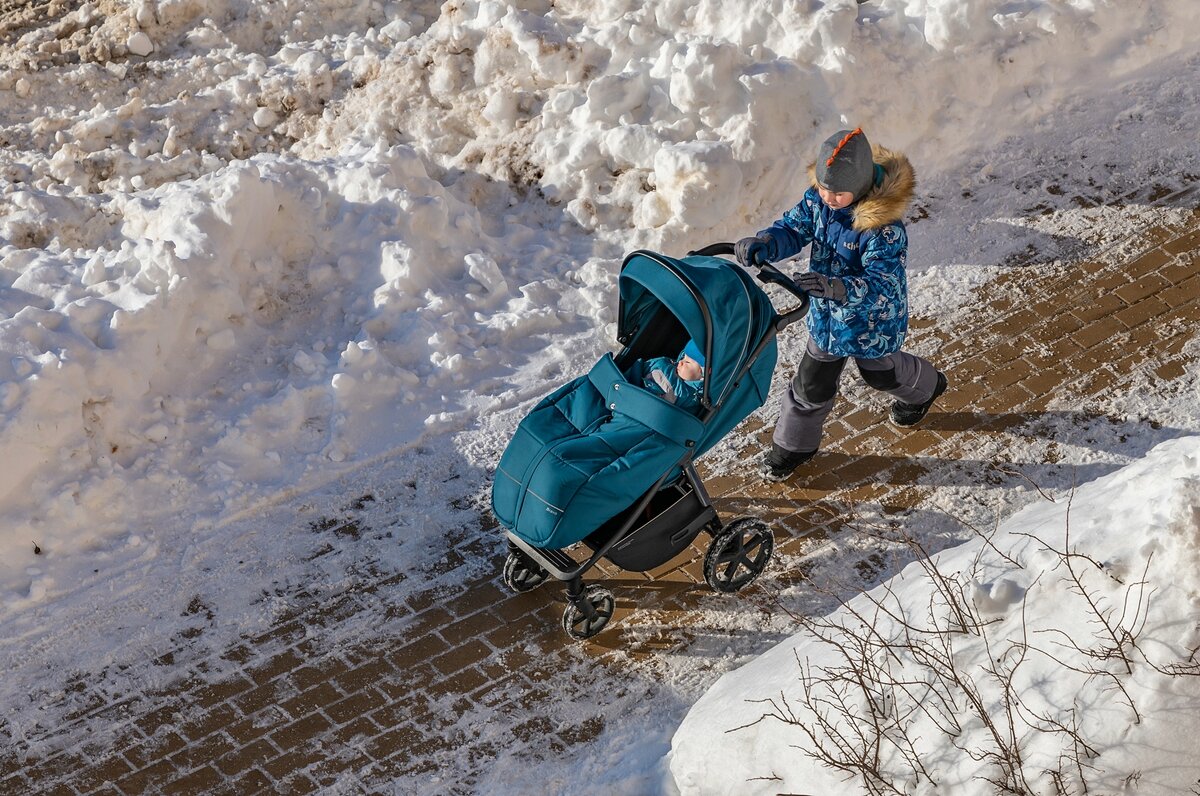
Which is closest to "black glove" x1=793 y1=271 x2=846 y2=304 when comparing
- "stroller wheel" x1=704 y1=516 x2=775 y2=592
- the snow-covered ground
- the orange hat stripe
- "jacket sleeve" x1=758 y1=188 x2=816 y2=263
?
"jacket sleeve" x1=758 y1=188 x2=816 y2=263

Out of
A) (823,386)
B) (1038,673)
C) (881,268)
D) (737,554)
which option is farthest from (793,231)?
(1038,673)

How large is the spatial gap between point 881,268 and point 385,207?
299cm

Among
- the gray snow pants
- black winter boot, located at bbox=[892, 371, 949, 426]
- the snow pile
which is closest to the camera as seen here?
the snow pile

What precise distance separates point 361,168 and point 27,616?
9.94 feet

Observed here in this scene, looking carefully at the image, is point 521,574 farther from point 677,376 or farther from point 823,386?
point 823,386

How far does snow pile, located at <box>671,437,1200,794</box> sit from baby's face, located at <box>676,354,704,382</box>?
3.90ft

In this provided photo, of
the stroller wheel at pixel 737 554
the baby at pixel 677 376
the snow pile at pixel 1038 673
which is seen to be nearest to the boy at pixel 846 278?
the baby at pixel 677 376

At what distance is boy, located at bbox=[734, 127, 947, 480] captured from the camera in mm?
5449

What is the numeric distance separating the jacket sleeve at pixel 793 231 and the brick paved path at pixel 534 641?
118 cm

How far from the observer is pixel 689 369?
5.40 meters

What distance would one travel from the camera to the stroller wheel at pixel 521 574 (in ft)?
19.0

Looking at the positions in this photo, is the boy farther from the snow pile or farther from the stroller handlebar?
the snow pile

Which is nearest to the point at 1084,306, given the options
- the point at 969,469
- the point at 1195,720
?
the point at 969,469

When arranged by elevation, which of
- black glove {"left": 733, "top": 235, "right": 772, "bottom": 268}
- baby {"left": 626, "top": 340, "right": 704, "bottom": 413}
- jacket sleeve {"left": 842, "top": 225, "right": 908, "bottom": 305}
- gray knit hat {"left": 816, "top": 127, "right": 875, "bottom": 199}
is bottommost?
baby {"left": 626, "top": 340, "right": 704, "bottom": 413}
